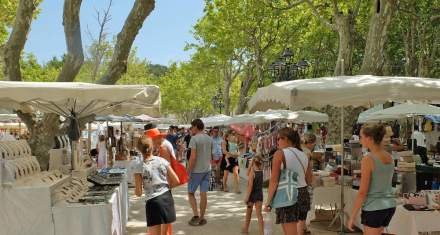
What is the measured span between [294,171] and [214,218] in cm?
448

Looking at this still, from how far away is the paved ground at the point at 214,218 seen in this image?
8.09 metres

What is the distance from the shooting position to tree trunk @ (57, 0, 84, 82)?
967cm

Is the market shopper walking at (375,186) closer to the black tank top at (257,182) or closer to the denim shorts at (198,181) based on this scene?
the black tank top at (257,182)

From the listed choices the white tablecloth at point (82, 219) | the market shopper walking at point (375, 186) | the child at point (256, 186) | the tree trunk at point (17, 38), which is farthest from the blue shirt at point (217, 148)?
the market shopper walking at point (375, 186)

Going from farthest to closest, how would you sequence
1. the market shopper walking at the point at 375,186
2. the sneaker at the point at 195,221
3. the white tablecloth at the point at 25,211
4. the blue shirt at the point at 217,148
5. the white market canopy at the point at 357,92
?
the blue shirt at the point at 217,148 < the sneaker at the point at 195,221 < the white market canopy at the point at 357,92 < the white tablecloth at the point at 25,211 < the market shopper walking at the point at 375,186

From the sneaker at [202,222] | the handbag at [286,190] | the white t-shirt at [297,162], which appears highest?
the white t-shirt at [297,162]

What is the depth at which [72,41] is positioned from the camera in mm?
9750

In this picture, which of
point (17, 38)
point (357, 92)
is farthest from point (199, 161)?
point (17, 38)

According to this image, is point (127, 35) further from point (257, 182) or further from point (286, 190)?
point (286, 190)

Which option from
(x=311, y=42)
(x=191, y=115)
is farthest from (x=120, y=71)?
(x=191, y=115)

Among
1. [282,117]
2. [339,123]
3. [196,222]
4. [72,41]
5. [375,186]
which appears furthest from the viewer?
[339,123]

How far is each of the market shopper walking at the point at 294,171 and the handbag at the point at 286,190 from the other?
0.12 feet

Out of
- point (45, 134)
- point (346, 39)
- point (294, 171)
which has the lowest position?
point (294, 171)

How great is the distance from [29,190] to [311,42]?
1164 inches
